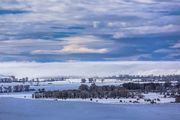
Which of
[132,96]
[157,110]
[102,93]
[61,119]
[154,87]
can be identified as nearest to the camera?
[61,119]

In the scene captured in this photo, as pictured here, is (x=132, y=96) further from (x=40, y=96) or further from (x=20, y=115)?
(x=20, y=115)

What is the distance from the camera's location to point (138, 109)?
4581cm

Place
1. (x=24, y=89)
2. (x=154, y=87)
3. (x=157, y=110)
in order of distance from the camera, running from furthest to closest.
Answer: (x=24, y=89)
(x=154, y=87)
(x=157, y=110)

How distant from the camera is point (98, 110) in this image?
4516 centimetres

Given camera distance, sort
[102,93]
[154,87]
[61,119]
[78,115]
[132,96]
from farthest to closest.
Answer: [154,87], [102,93], [132,96], [78,115], [61,119]

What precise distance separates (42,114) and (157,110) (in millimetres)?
9681

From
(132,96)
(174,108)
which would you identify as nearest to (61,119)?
(174,108)

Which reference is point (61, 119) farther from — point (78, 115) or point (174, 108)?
point (174, 108)

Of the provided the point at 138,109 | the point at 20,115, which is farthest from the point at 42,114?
the point at 138,109

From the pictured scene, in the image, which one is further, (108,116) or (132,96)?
(132,96)

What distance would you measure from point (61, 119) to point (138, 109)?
1015 cm

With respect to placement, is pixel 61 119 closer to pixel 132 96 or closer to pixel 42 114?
pixel 42 114

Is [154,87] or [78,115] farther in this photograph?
[154,87]

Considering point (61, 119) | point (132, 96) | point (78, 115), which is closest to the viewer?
point (61, 119)
